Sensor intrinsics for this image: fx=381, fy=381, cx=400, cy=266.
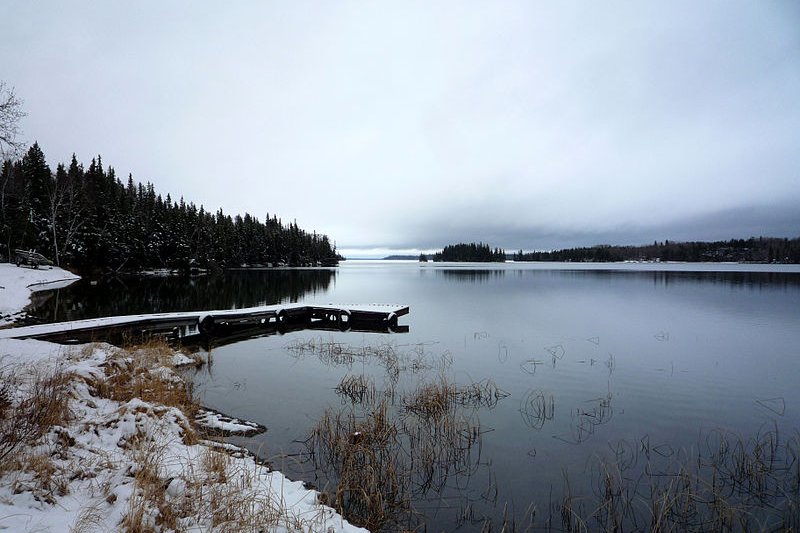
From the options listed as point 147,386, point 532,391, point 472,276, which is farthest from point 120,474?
point 472,276

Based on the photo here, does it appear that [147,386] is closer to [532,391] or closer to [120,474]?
[120,474]

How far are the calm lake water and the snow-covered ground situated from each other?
4.35 ft

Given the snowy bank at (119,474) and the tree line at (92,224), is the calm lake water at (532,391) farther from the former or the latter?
the tree line at (92,224)

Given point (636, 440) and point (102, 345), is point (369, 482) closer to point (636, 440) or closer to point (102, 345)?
point (636, 440)

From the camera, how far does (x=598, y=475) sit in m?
6.82

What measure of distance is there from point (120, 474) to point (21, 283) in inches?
1456

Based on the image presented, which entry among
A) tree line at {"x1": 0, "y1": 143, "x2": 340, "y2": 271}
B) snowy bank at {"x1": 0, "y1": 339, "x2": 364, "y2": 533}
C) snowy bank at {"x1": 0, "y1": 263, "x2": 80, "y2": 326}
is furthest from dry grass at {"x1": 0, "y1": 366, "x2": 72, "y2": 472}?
tree line at {"x1": 0, "y1": 143, "x2": 340, "y2": 271}

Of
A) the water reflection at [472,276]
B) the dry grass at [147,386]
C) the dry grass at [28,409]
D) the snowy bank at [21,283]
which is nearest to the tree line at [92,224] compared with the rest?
the snowy bank at [21,283]

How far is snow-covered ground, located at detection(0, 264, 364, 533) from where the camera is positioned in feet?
13.2

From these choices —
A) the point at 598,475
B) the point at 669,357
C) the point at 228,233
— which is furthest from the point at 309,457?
the point at 228,233

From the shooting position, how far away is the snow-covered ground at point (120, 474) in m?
4.02

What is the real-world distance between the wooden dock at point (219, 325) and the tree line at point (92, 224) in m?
29.4

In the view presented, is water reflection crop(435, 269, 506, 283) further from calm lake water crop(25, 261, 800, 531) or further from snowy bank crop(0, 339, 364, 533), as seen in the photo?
snowy bank crop(0, 339, 364, 533)

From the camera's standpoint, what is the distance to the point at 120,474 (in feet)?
16.1
